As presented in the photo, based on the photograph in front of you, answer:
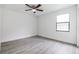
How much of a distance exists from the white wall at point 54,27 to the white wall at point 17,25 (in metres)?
1.11

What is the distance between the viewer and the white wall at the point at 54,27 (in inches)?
141

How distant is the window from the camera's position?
3.94 meters

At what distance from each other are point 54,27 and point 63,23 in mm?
855

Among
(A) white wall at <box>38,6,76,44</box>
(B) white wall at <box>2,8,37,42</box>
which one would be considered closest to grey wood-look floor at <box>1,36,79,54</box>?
(A) white wall at <box>38,6,76,44</box>

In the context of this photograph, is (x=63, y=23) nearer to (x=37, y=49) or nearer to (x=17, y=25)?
(x=37, y=49)

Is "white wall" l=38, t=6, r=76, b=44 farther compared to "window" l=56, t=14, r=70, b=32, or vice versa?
"window" l=56, t=14, r=70, b=32

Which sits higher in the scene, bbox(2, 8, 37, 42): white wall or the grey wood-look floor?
bbox(2, 8, 37, 42): white wall

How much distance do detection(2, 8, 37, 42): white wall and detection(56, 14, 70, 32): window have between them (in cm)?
292

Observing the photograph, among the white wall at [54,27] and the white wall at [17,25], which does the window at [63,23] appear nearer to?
the white wall at [54,27]

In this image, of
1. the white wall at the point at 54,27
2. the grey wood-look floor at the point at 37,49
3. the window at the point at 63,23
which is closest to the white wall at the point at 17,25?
the white wall at the point at 54,27

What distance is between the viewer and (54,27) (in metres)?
4.85

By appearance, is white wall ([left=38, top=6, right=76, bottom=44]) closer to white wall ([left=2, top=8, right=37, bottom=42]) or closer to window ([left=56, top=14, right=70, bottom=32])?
window ([left=56, top=14, right=70, bottom=32])

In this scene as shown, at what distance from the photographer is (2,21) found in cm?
389
